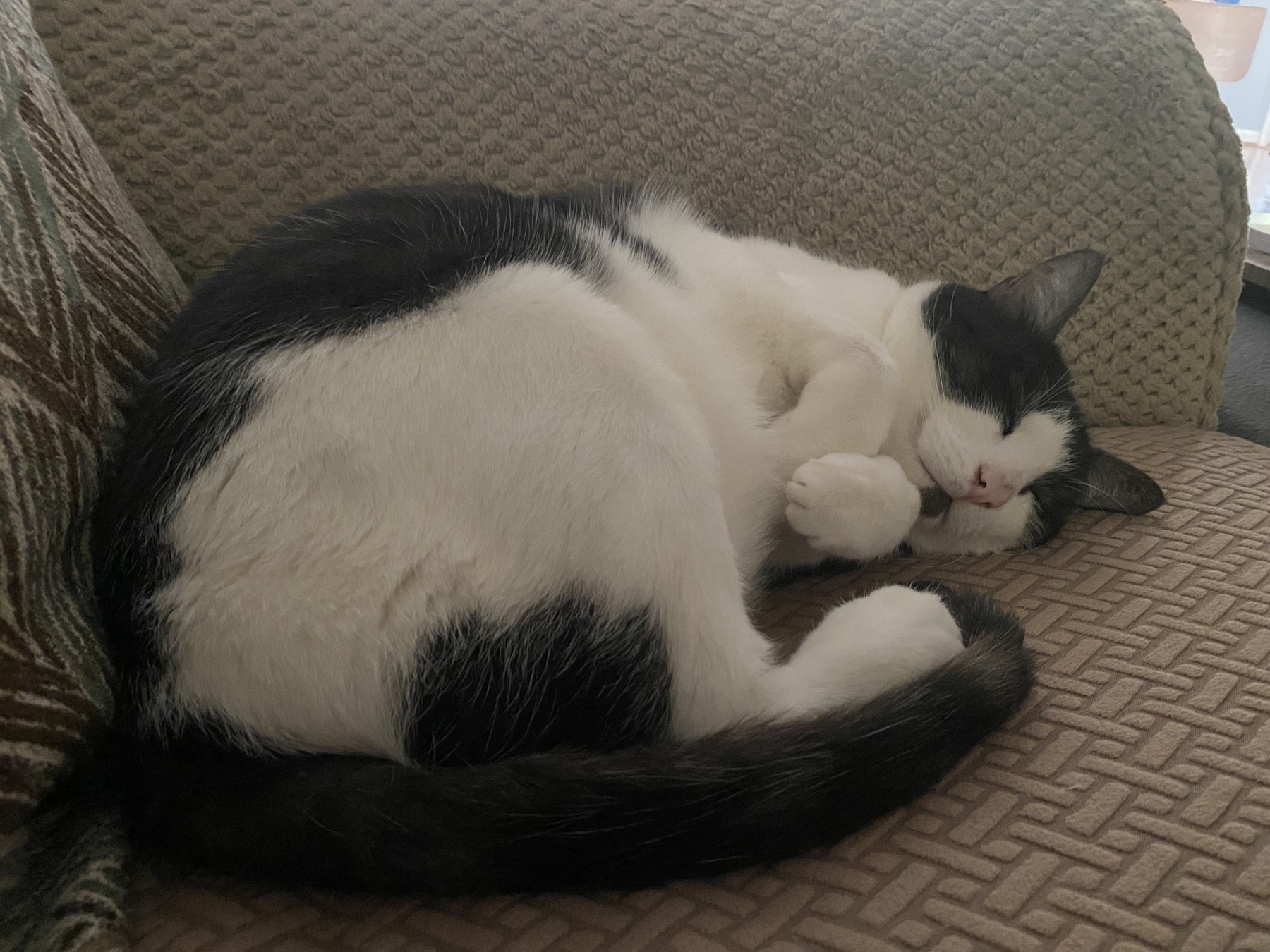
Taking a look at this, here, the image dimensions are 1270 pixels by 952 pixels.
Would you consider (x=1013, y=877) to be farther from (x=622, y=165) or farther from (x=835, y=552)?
(x=622, y=165)

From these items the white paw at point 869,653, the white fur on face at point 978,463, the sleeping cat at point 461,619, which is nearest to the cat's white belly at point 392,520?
the sleeping cat at point 461,619

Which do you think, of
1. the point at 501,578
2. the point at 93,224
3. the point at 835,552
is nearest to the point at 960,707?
the point at 835,552

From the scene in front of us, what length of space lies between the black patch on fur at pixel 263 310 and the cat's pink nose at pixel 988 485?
57 cm

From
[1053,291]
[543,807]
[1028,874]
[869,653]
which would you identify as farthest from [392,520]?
[1053,291]

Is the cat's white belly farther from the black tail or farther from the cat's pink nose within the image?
the cat's pink nose

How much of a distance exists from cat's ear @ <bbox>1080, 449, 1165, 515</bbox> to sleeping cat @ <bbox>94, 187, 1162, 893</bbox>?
1.41ft

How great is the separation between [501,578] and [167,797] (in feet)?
1.06

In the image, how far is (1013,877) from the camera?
27.5 inches

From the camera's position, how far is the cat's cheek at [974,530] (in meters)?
1.24

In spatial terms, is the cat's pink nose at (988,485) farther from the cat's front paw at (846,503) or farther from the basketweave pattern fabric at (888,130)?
the basketweave pattern fabric at (888,130)

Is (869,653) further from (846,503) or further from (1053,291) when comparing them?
(1053,291)

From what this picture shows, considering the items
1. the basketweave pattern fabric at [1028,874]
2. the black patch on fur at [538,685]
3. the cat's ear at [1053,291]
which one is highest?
the cat's ear at [1053,291]

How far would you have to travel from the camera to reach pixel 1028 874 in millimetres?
700

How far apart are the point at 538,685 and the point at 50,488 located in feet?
1.42
